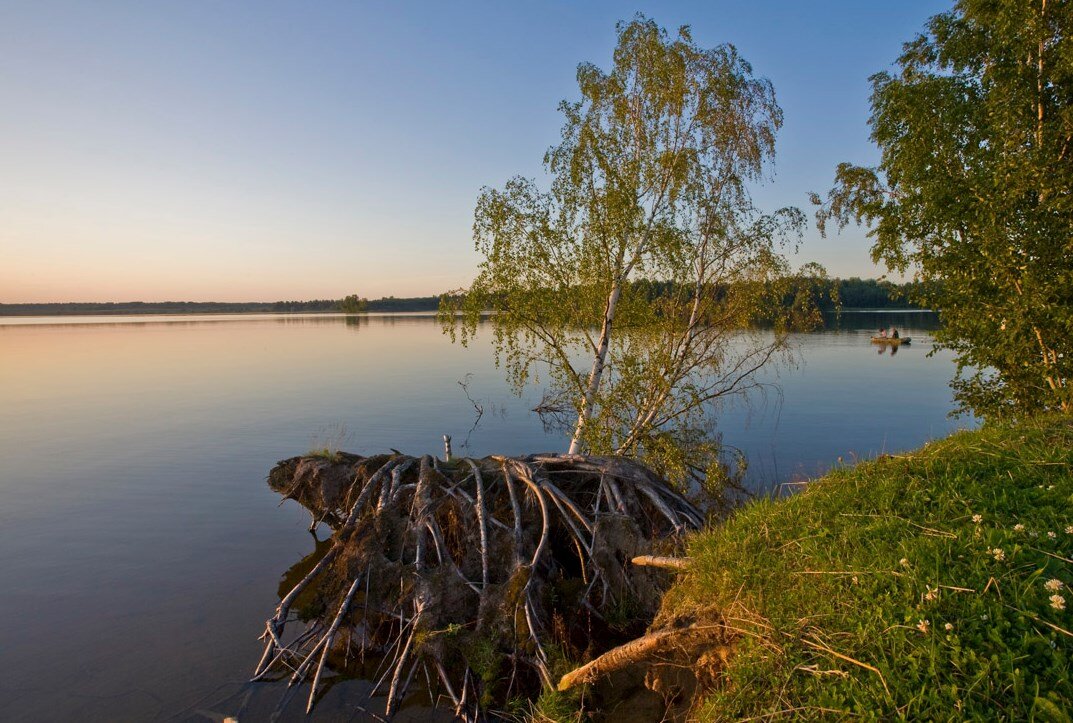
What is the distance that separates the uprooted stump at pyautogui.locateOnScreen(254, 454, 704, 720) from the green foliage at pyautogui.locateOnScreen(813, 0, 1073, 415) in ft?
26.8

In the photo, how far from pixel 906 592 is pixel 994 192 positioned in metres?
11.4

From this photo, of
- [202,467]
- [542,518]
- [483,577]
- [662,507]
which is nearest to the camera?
[483,577]

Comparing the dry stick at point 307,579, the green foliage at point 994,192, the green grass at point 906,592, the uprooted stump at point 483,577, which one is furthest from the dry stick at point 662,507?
the green foliage at point 994,192

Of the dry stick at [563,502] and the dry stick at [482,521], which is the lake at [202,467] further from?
the dry stick at [563,502]

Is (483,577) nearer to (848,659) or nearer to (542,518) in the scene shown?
(542,518)

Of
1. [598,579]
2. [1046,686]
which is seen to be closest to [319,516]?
[598,579]

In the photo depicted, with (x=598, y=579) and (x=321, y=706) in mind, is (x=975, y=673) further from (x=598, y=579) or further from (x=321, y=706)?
(x=321, y=706)

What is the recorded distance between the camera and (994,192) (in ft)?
38.1

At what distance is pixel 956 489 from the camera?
5.30 meters

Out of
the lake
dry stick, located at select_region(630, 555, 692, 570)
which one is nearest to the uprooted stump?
the lake

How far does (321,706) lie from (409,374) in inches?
1434

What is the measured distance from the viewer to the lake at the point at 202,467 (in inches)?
363

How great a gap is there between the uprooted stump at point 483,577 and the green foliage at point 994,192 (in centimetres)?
816

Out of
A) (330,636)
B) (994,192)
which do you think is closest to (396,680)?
(330,636)
